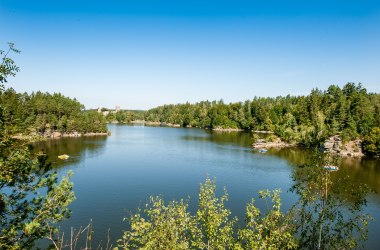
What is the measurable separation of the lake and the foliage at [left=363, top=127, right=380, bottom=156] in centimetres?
730

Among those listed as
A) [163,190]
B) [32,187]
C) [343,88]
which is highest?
[343,88]

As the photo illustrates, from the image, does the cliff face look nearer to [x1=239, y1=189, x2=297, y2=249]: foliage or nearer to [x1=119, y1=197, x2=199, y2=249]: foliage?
[x1=239, y1=189, x2=297, y2=249]: foliage

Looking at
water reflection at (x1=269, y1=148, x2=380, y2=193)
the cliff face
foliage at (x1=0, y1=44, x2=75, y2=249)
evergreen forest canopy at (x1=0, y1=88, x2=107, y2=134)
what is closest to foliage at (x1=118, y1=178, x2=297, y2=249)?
foliage at (x1=0, y1=44, x2=75, y2=249)

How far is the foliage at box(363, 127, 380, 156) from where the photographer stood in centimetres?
9200

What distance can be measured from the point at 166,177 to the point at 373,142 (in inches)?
2817

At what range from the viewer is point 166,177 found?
6131cm

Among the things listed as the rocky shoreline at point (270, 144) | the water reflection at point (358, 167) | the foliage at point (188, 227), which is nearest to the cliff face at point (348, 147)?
the water reflection at point (358, 167)

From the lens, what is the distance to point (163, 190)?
5194 centimetres

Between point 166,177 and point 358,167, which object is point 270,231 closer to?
point 166,177

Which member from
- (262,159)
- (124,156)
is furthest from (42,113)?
(262,159)

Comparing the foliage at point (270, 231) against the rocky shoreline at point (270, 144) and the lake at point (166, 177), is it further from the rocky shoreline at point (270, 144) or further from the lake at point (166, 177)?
the rocky shoreline at point (270, 144)

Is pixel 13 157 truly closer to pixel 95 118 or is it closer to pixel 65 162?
pixel 65 162

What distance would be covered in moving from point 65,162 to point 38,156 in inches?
2546

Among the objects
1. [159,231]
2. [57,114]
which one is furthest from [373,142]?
[57,114]
